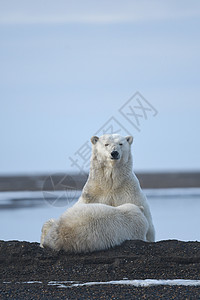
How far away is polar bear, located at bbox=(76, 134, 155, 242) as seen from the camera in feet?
25.3

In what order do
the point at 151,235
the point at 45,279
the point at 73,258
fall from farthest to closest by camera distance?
1. the point at 151,235
2. the point at 73,258
3. the point at 45,279

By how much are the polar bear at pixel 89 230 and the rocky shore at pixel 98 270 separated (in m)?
0.09

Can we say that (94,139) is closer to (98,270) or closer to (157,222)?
(98,270)

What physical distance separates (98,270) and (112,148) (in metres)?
2.36

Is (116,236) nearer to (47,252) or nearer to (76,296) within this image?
(47,252)

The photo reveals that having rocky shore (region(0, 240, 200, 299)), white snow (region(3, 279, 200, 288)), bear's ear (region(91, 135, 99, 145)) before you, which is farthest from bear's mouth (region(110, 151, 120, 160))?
white snow (region(3, 279, 200, 288))

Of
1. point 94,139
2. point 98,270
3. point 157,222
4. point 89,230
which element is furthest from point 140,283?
point 157,222

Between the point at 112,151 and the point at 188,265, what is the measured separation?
2.34 metres

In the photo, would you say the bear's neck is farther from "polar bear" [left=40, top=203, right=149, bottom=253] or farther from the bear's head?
"polar bear" [left=40, top=203, right=149, bottom=253]

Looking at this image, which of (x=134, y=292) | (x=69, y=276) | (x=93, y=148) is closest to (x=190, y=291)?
(x=134, y=292)

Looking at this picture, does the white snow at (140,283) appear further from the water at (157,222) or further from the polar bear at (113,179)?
the water at (157,222)

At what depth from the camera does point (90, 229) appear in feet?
20.4

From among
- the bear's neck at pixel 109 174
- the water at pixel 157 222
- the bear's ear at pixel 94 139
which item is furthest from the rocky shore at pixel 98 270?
the water at pixel 157 222

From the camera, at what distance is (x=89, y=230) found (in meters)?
6.22
